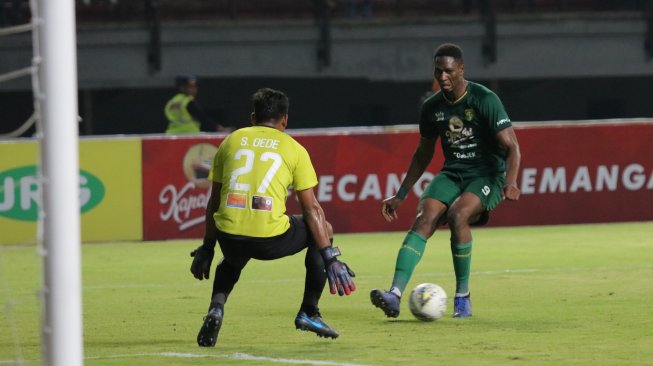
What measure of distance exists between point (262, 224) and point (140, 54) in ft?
70.7

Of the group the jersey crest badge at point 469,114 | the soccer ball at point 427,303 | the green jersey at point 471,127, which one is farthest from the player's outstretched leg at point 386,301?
the jersey crest badge at point 469,114

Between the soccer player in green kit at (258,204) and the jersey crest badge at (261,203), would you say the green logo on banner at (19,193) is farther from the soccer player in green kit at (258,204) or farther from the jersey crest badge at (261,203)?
the jersey crest badge at (261,203)

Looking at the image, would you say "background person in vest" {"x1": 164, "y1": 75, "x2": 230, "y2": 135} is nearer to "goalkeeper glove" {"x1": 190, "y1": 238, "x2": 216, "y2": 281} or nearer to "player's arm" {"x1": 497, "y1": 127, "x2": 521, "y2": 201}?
"player's arm" {"x1": 497, "y1": 127, "x2": 521, "y2": 201}

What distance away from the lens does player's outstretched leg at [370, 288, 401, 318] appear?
398 inches

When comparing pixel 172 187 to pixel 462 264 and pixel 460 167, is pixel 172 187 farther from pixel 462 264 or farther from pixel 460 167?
pixel 462 264

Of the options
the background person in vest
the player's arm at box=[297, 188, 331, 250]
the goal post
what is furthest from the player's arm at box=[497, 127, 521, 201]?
the background person in vest

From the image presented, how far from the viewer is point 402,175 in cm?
1950

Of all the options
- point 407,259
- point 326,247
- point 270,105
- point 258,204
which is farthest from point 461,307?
point 270,105

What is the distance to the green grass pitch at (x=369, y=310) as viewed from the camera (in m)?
8.95

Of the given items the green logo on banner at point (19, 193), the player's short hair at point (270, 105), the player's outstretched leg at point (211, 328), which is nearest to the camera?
the player's outstretched leg at point (211, 328)

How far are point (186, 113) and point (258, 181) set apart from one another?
468 inches

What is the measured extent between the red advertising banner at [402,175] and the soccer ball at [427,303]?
332 inches

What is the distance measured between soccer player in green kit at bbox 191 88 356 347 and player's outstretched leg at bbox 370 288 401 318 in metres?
0.85

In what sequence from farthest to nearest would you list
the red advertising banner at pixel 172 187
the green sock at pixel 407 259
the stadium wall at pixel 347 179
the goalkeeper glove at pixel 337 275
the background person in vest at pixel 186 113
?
the background person in vest at pixel 186 113, the red advertising banner at pixel 172 187, the stadium wall at pixel 347 179, the green sock at pixel 407 259, the goalkeeper glove at pixel 337 275
